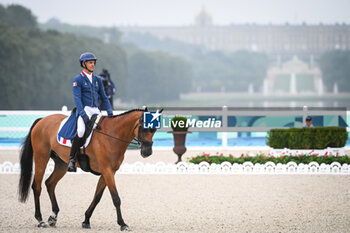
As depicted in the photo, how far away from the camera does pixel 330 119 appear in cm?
2492

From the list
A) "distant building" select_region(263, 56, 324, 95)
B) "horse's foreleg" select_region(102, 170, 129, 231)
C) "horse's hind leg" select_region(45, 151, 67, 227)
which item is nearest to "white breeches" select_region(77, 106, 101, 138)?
"horse's foreleg" select_region(102, 170, 129, 231)

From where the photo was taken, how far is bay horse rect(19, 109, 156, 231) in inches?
329

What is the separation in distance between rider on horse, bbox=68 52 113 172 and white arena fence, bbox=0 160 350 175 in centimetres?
648

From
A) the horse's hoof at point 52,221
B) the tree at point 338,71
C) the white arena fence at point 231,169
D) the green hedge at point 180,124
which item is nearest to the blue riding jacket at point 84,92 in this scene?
the horse's hoof at point 52,221

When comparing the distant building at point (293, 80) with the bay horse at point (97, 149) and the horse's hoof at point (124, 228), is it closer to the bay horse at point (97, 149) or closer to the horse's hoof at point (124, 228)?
the bay horse at point (97, 149)

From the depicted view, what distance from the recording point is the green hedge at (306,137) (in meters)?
16.0

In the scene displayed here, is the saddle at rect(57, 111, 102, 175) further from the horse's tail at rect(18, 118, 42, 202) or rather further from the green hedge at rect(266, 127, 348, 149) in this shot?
the green hedge at rect(266, 127, 348, 149)

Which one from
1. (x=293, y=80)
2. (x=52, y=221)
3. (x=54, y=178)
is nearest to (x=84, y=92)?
(x=54, y=178)

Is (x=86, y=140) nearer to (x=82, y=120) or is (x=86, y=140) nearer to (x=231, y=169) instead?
(x=82, y=120)

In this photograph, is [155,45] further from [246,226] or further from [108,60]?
[246,226]

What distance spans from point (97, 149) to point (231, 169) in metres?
7.08

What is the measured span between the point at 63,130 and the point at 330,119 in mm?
17820

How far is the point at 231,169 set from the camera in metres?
15.2

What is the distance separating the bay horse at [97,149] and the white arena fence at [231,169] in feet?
18.6
